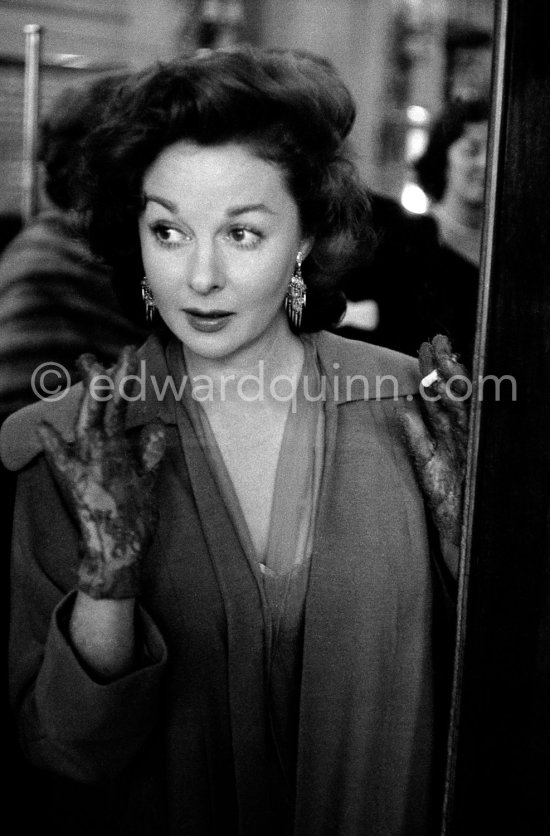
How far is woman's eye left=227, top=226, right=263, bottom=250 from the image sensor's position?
923mm

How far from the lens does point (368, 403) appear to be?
1.09 metres

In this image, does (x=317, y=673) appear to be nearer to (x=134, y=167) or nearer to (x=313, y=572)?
(x=313, y=572)

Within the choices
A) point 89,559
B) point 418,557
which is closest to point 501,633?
point 418,557

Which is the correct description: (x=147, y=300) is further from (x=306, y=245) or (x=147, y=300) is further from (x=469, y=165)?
(x=469, y=165)

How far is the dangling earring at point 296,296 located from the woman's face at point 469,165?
21 centimetres

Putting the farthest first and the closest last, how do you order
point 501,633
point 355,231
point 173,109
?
point 501,633 → point 355,231 → point 173,109

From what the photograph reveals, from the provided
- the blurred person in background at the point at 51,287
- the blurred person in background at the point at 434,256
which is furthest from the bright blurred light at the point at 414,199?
the blurred person in background at the point at 51,287

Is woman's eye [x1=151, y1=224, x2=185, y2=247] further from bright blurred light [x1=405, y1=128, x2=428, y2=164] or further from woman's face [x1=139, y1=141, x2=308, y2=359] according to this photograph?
bright blurred light [x1=405, y1=128, x2=428, y2=164]

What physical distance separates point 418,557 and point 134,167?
0.56 m

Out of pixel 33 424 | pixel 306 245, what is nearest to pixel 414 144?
pixel 306 245

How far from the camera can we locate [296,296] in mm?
994

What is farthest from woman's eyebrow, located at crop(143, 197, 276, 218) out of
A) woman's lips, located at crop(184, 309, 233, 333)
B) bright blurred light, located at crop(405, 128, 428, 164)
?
bright blurred light, located at crop(405, 128, 428, 164)

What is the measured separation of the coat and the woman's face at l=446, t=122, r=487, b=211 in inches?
8.2

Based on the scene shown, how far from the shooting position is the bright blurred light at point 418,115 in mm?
1015
